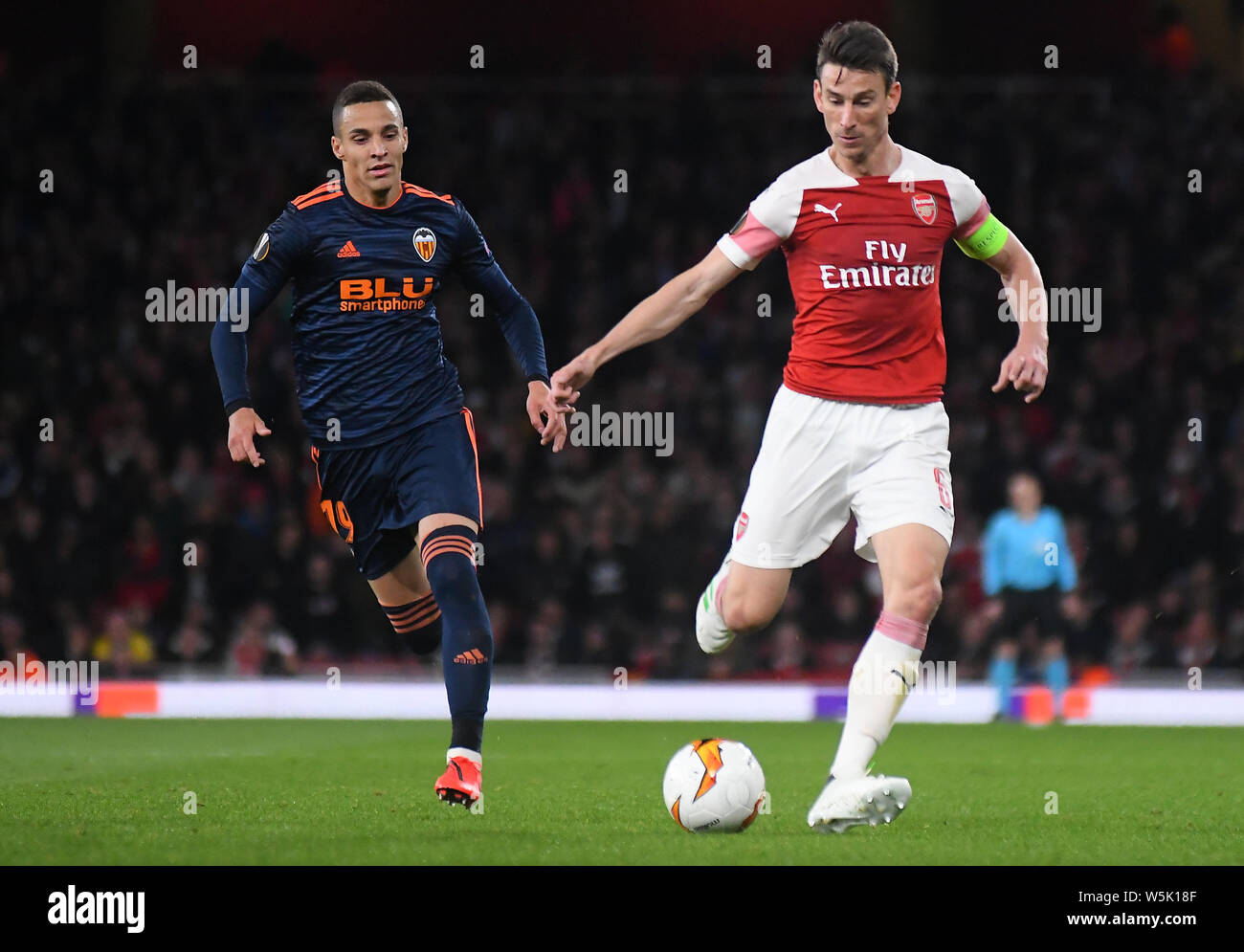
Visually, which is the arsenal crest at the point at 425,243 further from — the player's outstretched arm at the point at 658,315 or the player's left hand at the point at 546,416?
the player's outstretched arm at the point at 658,315

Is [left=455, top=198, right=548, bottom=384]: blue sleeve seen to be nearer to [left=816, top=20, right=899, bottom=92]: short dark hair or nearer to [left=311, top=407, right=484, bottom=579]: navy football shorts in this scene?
[left=311, top=407, right=484, bottom=579]: navy football shorts

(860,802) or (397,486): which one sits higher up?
(397,486)

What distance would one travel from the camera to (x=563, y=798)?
725 centimetres

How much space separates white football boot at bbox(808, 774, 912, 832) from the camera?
5715 mm

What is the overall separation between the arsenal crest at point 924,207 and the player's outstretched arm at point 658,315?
643mm

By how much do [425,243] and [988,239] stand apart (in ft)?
7.04

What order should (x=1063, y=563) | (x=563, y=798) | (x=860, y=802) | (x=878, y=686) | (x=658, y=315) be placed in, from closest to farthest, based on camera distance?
(x=860, y=802), (x=878, y=686), (x=658, y=315), (x=563, y=798), (x=1063, y=563)

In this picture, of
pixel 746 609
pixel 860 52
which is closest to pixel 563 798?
pixel 746 609

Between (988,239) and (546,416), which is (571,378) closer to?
(546,416)

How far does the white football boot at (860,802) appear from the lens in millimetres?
5715

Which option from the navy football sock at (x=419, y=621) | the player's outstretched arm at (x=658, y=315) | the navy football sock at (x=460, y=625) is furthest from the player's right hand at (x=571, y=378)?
the navy football sock at (x=419, y=621)

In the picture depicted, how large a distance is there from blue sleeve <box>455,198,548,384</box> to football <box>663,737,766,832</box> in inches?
73.1

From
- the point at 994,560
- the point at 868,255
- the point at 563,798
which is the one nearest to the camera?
the point at 868,255

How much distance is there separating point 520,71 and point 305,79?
247 centimetres
